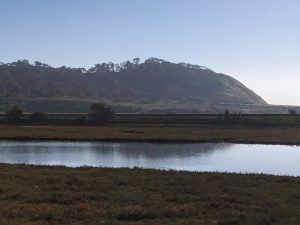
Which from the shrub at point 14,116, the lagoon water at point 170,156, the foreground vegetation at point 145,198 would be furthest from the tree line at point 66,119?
the foreground vegetation at point 145,198

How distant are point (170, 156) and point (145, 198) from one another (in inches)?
1403

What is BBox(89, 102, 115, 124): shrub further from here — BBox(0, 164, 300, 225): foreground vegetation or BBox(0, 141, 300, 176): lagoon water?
BBox(0, 164, 300, 225): foreground vegetation

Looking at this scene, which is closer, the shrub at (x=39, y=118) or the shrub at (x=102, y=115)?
the shrub at (x=102, y=115)

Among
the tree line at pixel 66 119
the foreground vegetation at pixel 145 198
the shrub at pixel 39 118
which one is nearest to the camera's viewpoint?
the foreground vegetation at pixel 145 198

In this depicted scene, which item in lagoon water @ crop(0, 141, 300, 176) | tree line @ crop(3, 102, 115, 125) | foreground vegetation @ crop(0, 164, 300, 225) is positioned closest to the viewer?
foreground vegetation @ crop(0, 164, 300, 225)

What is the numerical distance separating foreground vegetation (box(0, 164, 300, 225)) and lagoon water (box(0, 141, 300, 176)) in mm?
15634

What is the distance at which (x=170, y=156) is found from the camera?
58.3 meters

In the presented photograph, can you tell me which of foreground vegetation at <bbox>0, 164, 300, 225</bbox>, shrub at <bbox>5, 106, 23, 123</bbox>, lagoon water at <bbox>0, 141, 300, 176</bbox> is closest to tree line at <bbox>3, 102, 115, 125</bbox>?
shrub at <bbox>5, 106, 23, 123</bbox>

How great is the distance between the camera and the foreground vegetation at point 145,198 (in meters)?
18.7

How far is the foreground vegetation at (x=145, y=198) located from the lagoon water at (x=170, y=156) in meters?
15.6

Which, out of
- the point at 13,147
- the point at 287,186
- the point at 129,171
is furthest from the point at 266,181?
the point at 13,147

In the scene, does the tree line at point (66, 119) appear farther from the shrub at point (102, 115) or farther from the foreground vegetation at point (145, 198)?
the foreground vegetation at point (145, 198)

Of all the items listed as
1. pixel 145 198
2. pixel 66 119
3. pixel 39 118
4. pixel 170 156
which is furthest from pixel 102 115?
pixel 145 198

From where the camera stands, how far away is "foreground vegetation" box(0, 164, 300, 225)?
18.7 meters
